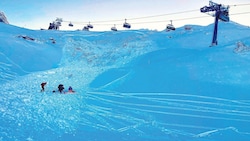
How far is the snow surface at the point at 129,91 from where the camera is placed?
15.6 metres

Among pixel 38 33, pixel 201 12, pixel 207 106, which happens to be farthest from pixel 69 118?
pixel 38 33

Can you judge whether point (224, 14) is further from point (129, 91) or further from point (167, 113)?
point (167, 113)

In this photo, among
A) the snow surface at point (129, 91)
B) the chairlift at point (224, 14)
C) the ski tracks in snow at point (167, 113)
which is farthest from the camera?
the chairlift at point (224, 14)

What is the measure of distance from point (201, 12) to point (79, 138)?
109 ft

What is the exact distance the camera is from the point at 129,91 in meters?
26.6

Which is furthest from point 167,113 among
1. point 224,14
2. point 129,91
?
point 224,14

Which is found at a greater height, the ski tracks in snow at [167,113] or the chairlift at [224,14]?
the chairlift at [224,14]

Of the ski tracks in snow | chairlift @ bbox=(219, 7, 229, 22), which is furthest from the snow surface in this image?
chairlift @ bbox=(219, 7, 229, 22)

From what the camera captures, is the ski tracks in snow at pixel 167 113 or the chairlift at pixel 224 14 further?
the chairlift at pixel 224 14

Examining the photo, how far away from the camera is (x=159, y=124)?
17.2m

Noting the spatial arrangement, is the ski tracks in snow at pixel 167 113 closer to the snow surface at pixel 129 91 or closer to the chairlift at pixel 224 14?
the snow surface at pixel 129 91

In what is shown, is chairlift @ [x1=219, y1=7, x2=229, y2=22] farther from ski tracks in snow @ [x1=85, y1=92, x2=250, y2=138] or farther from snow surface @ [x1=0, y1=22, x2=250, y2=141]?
ski tracks in snow @ [x1=85, y1=92, x2=250, y2=138]

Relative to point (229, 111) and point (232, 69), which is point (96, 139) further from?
point (232, 69)

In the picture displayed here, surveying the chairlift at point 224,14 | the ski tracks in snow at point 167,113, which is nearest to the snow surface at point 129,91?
the ski tracks in snow at point 167,113
